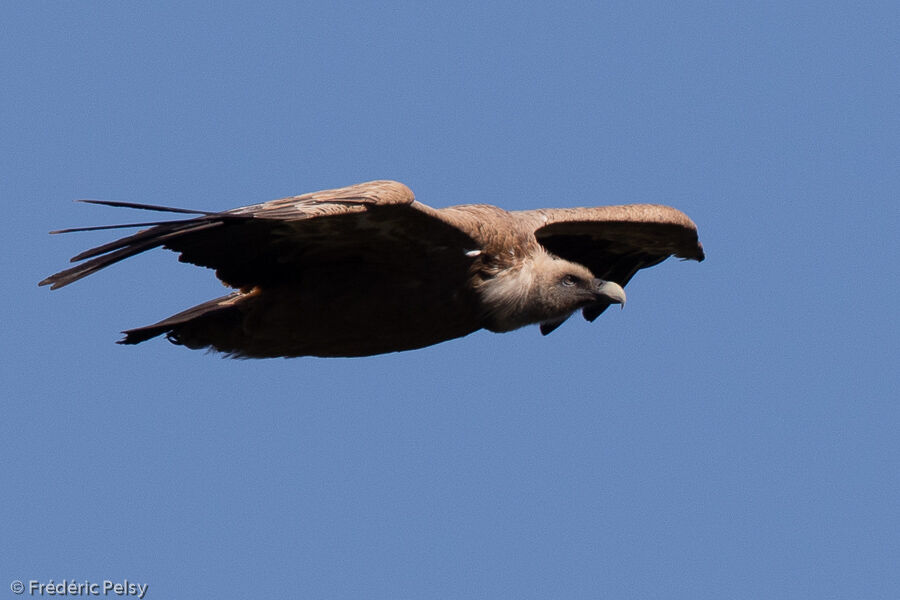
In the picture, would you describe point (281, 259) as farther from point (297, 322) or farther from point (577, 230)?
point (577, 230)

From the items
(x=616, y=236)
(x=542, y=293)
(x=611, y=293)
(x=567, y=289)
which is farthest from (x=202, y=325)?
(x=616, y=236)

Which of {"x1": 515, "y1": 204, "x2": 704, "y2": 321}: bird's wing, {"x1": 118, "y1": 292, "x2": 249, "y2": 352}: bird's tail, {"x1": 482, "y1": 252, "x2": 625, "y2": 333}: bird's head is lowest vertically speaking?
{"x1": 118, "y1": 292, "x2": 249, "y2": 352}: bird's tail

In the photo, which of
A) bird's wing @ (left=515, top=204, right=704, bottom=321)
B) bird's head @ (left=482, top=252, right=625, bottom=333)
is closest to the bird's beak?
bird's head @ (left=482, top=252, right=625, bottom=333)

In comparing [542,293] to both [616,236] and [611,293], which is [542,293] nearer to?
[611,293]

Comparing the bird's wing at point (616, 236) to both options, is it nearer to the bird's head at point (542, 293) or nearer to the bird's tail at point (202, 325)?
the bird's head at point (542, 293)

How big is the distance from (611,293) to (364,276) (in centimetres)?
180

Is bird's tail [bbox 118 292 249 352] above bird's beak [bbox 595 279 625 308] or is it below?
below

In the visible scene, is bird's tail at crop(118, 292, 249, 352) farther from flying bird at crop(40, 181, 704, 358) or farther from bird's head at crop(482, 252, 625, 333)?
bird's head at crop(482, 252, 625, 333)

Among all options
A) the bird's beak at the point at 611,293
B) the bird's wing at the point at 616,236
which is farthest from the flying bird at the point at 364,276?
the bird's wing at the point at 616,236

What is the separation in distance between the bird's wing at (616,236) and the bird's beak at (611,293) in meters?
0.69

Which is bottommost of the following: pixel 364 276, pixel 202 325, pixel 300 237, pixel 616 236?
pixel 202 325

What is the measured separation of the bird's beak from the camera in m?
10.2

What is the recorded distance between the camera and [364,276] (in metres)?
9.52

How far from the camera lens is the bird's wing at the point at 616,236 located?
11055 millimetres
